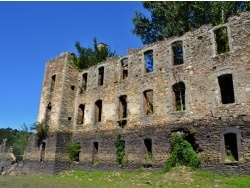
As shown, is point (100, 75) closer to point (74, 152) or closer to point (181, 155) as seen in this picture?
point (74, 152)

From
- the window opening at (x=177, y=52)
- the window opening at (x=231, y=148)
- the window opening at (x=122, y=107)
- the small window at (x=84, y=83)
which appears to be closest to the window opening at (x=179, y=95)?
the window opening at (x=177, y=52)

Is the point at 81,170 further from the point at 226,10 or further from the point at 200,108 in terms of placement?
the point at 226,10

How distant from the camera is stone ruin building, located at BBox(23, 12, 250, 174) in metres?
14.3

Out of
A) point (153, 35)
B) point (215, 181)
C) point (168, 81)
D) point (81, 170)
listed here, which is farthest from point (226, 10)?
point (81, 170)

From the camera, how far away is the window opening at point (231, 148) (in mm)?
13889

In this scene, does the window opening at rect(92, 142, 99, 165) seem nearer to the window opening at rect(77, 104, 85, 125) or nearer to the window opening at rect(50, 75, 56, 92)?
the window opening at rect(77, 104, 85, 125)

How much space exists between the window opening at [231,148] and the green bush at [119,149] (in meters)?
7.01

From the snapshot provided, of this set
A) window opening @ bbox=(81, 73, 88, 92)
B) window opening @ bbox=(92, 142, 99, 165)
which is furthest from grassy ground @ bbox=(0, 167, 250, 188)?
window opening @ bbox=(81, 73, 88, 92)

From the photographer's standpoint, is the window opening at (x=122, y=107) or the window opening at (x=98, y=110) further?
the window opening at (x=98, y=110)

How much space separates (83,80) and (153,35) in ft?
35.1

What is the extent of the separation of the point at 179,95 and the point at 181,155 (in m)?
4.35

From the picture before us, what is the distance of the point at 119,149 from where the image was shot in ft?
60.5

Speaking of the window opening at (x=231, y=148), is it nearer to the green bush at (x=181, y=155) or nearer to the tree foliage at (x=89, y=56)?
the green bush at (x=181, y=155)

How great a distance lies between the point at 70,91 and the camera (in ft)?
76.6
